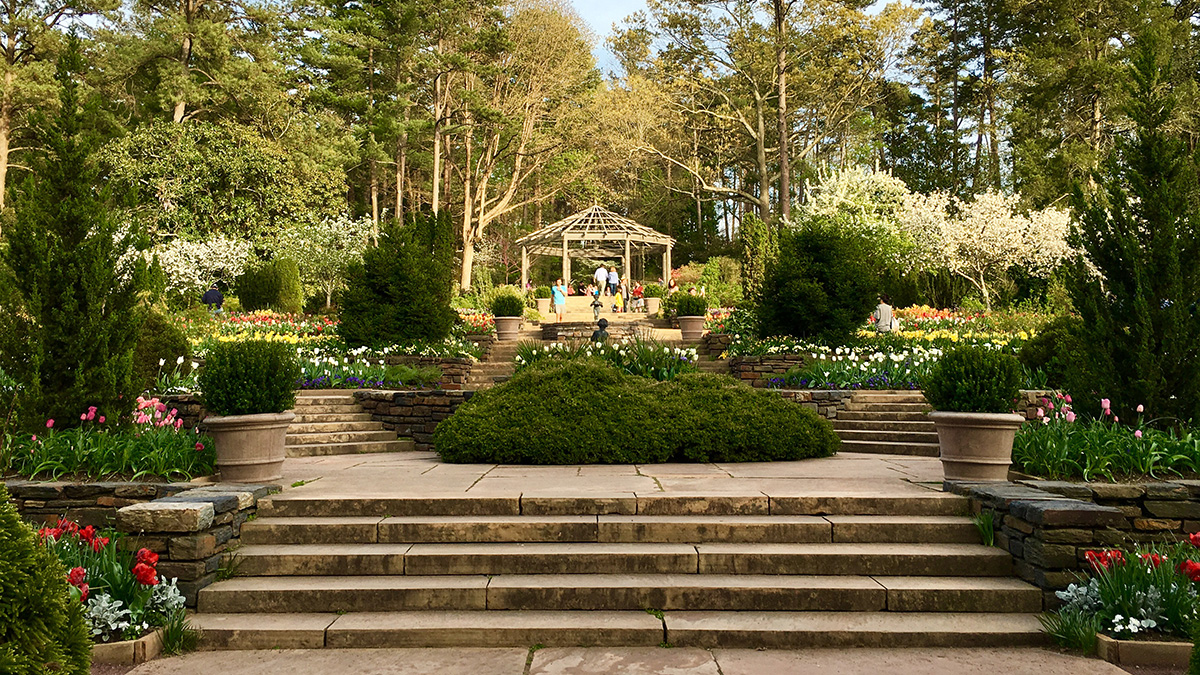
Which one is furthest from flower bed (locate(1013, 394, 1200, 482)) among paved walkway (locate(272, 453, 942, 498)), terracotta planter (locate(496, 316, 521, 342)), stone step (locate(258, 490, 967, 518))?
terracotta planter (locate(496, 316, 521, 342))

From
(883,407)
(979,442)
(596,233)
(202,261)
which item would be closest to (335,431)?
(883,407)

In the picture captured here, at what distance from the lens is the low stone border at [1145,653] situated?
3438 millimetres

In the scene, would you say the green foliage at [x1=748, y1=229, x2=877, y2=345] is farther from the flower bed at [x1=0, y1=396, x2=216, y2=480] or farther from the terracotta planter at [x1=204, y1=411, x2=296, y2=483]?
the flower bed at [x1=0, y1=396, x2=216, y2=480]

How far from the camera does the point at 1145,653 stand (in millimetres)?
3473

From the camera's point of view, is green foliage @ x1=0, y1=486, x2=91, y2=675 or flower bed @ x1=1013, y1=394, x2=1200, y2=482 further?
flower bed @ x1=1013, y1=394, x2=1200, y2=482

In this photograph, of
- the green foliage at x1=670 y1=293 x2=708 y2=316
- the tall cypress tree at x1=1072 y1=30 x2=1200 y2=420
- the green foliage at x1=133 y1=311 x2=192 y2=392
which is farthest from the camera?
the green foliage at x1=670 y1=293 x2=708 y2=316

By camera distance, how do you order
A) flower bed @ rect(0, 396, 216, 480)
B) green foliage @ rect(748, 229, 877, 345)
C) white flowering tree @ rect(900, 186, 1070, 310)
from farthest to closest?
white flowering tree @ rect(900, 186, 1070, 310) < green foliage @ rect(748, 229, 877, 345) < flower bed @ rect(0, 396, 216, 480)

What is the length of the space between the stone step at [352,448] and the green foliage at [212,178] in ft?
58.6

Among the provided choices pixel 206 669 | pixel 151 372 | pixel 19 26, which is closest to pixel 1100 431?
pixel 206 669

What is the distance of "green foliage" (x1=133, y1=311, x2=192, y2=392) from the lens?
8.66 metres

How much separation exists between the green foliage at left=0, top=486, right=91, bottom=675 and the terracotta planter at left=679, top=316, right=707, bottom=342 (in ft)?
46.9

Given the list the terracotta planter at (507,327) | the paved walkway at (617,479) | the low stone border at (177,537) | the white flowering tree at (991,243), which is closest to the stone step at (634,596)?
the low stone border at (177,537)

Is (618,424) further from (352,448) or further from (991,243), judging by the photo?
(991,243)

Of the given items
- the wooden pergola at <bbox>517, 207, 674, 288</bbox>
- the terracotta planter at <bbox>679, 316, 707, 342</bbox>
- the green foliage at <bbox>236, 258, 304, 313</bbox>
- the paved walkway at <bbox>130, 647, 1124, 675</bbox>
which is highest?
the wooden pergola at <bbox>517, 207, 674, 288</bbox>
